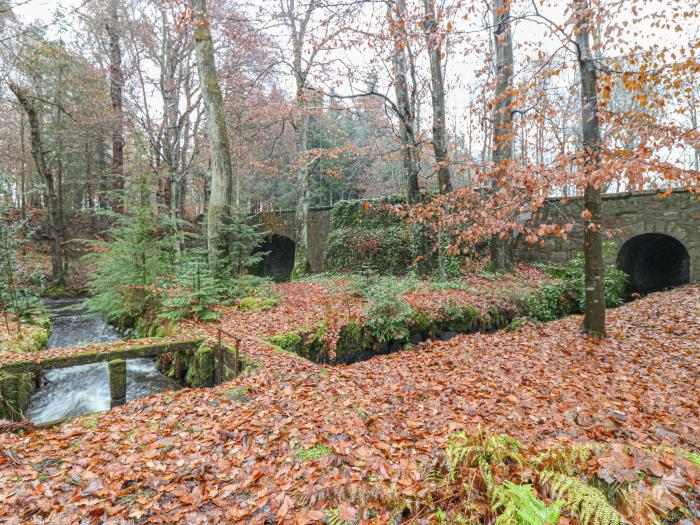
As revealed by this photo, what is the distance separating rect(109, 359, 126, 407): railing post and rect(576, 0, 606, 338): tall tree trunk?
7.32 meters

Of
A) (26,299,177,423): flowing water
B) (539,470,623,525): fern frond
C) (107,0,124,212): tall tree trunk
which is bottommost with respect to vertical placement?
(26,299,177,423): flowing water

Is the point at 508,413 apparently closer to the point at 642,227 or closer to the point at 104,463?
the point at 104,463

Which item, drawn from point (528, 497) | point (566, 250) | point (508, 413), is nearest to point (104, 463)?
point (528, 497)

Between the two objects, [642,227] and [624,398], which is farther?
[642,227]

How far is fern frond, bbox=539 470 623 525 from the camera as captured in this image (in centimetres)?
178

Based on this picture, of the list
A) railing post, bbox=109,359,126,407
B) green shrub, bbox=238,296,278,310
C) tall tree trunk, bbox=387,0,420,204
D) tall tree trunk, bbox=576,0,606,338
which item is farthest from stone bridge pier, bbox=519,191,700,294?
railing post, bbox=109,359,126,407

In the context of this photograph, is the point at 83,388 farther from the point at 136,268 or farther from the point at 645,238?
the point at 645,238

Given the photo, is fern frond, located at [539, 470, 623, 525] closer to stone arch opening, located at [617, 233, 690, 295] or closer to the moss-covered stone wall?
the moss-covered stone wall

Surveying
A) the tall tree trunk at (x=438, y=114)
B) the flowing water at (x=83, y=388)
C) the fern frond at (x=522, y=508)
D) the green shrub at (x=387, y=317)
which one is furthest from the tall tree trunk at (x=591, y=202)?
the flowing water at (x=83, y=388)

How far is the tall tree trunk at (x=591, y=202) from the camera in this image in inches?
224

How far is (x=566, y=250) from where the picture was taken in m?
12.7

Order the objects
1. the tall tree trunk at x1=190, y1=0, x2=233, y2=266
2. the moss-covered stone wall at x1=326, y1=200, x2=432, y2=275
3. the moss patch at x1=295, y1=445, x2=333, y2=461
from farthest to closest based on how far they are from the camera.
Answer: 1. the moss-covered stone wall at x1=326, y1=200, x2=432, y2=275
2. the tall tree trunk at x1=190, y1=0, x2=233, y2=266
3. the moss patch at x1=295, y1=445, x2=333, y2=461

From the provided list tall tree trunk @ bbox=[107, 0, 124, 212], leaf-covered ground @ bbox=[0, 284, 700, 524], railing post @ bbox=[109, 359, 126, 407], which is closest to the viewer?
leaf-covered ground @ bbox=[0, 284, 700, 524]

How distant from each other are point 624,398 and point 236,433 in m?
4.14
